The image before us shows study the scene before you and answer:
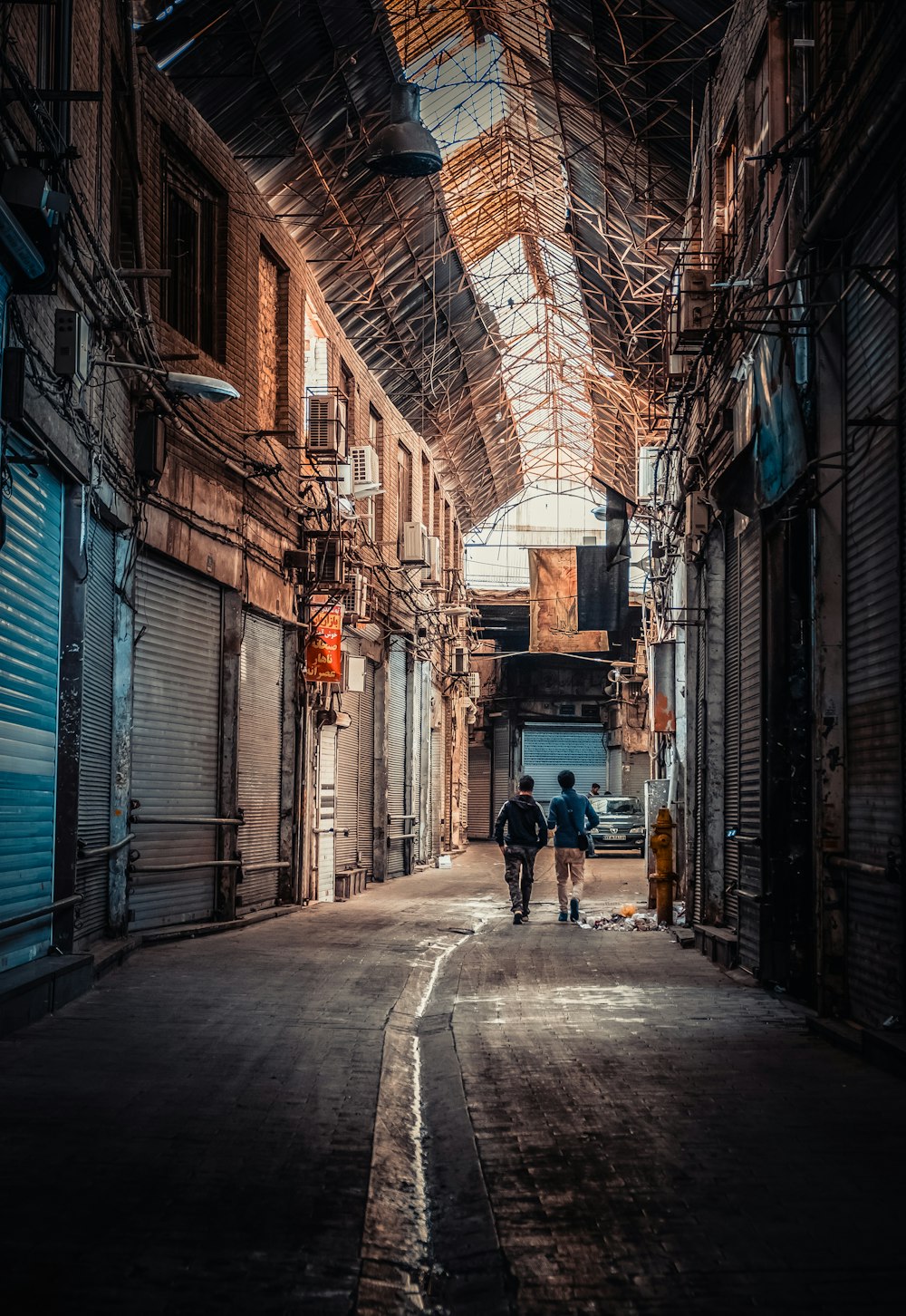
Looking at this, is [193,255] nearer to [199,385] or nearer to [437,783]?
[199,385]

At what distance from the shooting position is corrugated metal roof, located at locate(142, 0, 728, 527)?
1501 cm

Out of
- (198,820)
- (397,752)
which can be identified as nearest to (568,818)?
(198,820)

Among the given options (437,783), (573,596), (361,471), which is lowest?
(437,783)

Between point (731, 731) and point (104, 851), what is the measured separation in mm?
5752

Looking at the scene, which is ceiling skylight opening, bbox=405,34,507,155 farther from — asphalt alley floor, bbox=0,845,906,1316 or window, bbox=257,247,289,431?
asphalt alley floor, bbox=0,845,906,1316

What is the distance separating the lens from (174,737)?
13195 millimetres

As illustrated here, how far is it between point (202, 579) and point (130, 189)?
3848 millimetres

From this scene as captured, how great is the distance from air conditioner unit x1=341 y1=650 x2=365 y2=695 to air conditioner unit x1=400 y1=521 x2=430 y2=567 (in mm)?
5141

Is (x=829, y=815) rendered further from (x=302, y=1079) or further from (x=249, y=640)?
(x=249, y=640)

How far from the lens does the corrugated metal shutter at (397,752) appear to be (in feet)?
81.1

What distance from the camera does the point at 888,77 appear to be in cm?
679

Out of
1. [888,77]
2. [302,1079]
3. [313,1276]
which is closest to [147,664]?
[302,1079]

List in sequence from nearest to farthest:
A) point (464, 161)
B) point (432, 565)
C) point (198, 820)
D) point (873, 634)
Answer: point (873, 634), point (198, 820), point (464, 161), point (432, 565)

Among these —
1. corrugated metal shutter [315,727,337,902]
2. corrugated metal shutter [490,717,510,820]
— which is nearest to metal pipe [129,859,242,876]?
corrugated metal shutter [315,727,337,902]
